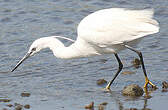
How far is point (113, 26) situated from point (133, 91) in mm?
1218

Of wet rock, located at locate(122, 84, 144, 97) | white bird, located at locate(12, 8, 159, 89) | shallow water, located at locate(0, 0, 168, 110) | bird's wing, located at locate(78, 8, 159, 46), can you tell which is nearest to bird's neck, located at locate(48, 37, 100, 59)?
white bird, located at locate(12, 8, 159, 89)

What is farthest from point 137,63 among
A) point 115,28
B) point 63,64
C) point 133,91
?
point 133,91

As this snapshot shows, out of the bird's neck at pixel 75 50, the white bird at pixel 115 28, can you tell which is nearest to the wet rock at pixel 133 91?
the white bird at pixel 115 28

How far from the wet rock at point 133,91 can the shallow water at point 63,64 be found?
0.14m

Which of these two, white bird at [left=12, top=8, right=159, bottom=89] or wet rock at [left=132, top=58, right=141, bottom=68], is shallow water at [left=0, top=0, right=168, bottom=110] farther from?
white bird at [left=12, top=8, right=159, bottom=89]

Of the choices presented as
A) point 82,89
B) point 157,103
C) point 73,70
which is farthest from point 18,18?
point 157,103

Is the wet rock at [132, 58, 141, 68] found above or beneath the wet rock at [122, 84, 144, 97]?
above

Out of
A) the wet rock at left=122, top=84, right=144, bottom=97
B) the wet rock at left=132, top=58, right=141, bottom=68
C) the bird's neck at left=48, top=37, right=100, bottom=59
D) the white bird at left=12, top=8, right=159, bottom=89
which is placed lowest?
the wet rock at left=122, top=84, right=144, bottom=97

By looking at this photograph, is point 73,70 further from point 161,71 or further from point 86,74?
point 161,71

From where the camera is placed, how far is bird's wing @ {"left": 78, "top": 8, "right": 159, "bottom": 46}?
762 cm

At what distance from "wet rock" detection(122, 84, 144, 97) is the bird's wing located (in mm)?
883

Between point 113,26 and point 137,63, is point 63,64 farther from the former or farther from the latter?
point 113,26

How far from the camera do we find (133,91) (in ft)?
23.4

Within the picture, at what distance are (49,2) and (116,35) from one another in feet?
18.7
